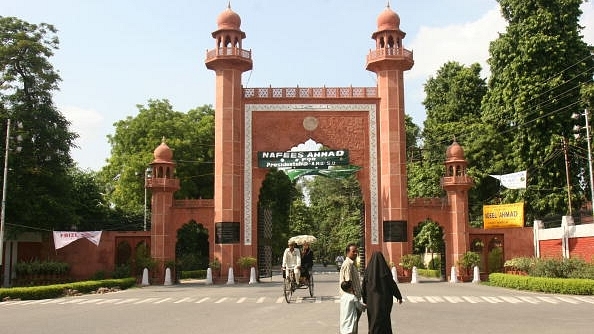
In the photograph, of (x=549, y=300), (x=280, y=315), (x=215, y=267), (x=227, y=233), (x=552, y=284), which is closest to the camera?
(x=280, y=315)

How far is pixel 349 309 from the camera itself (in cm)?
896

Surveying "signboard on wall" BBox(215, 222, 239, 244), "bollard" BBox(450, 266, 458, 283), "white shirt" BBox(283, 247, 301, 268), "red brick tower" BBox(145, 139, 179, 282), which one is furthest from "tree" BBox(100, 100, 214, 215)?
"white shirt" BBox(283, 247, 301, 268)

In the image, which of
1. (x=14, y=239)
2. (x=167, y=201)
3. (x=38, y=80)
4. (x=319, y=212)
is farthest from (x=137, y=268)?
(x=319, y=212)

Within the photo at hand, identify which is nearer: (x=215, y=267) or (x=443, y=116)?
(x=215, y=267)

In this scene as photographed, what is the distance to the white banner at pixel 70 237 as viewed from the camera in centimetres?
2633

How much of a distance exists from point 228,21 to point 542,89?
52.7ft

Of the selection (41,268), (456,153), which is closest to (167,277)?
(41,268)

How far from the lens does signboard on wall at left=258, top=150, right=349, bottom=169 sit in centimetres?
2902

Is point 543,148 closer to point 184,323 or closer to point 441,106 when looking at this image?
point 441,106

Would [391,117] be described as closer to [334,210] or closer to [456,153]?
[456,153]

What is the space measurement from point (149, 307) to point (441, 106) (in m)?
29.0

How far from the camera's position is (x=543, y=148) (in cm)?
3027

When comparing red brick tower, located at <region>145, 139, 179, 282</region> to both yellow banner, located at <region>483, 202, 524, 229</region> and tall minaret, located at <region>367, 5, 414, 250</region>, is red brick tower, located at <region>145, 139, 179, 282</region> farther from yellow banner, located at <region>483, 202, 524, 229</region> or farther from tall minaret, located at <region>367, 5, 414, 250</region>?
yellow banner, located at <region>483, 202, 524, 229</region>

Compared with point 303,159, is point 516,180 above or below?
below
